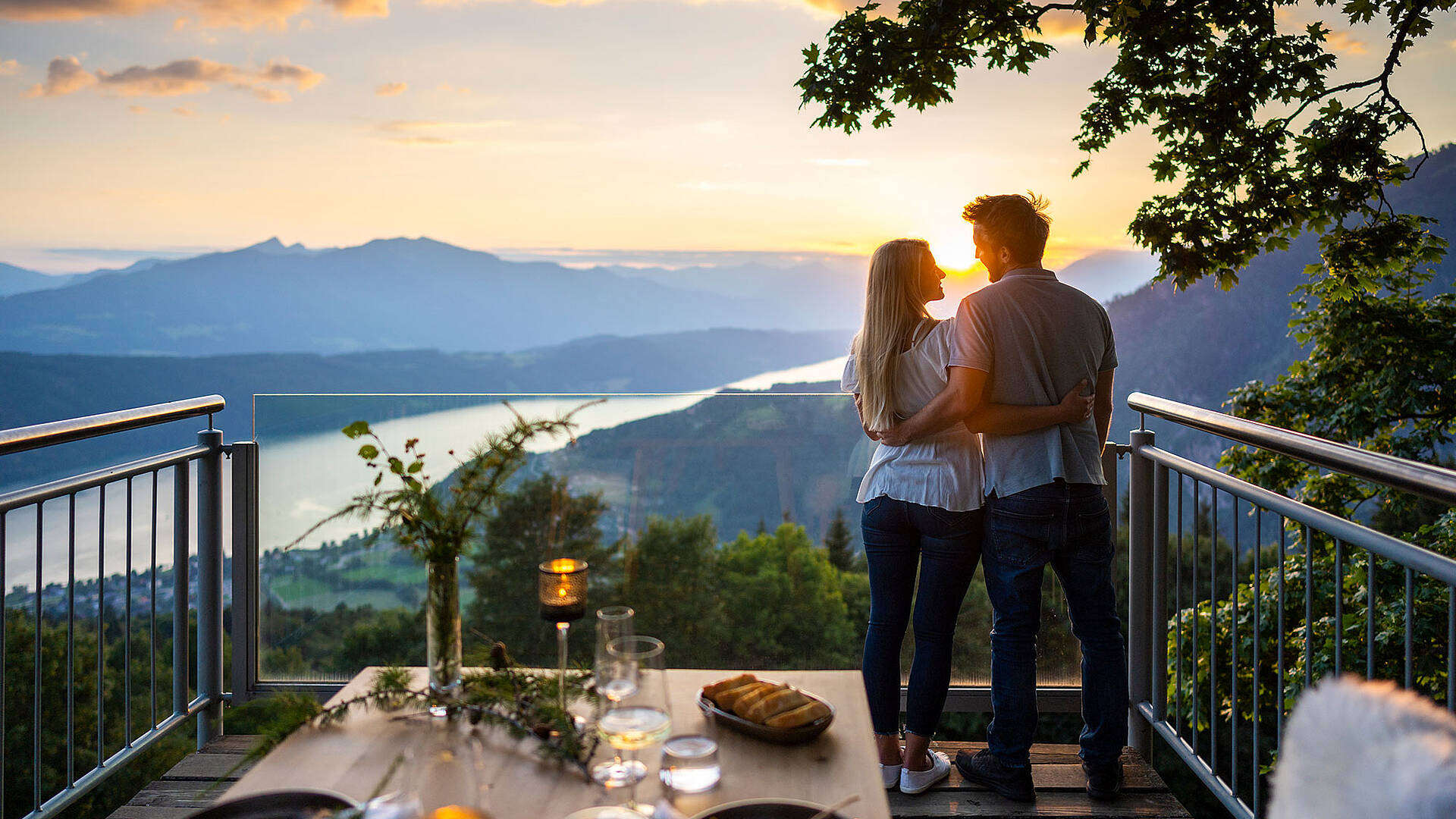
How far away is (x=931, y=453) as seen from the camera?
92.2 inches

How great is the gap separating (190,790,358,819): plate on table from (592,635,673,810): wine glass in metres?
0.32

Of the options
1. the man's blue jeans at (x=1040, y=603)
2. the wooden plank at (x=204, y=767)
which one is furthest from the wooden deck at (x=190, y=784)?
the man's blue jeans at (x=1040, y=603)

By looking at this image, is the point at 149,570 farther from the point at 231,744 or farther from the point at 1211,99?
the point at 1211,99

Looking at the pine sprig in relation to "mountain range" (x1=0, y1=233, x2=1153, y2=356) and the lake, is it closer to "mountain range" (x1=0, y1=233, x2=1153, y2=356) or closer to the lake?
the lake

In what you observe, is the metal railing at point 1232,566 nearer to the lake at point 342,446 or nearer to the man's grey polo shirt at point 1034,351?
the man's grey polo shirt at point 1034,351

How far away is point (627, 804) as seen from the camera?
1.13 meters

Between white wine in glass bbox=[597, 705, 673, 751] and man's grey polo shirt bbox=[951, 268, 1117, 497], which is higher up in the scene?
man's grey polo shirt bbox=[951, 268, 1117, 497]

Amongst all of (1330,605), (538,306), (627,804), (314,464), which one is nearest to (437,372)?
(538,306)

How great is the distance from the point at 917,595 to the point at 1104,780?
2.25 ft

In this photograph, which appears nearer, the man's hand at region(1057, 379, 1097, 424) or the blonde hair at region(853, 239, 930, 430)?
the man's hand at region(1057, 379, 1097, 424)

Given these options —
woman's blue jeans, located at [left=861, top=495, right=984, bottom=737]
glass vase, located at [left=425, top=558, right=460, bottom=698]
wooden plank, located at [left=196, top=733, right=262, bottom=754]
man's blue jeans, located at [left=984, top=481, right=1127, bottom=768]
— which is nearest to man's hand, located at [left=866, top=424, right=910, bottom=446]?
woman's blue jeans, located at [left=861, top=495, right=984, bottom=737]

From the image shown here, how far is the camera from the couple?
2.26 metres

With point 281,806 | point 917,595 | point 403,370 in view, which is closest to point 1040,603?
point 917,595

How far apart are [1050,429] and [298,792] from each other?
1.77m
